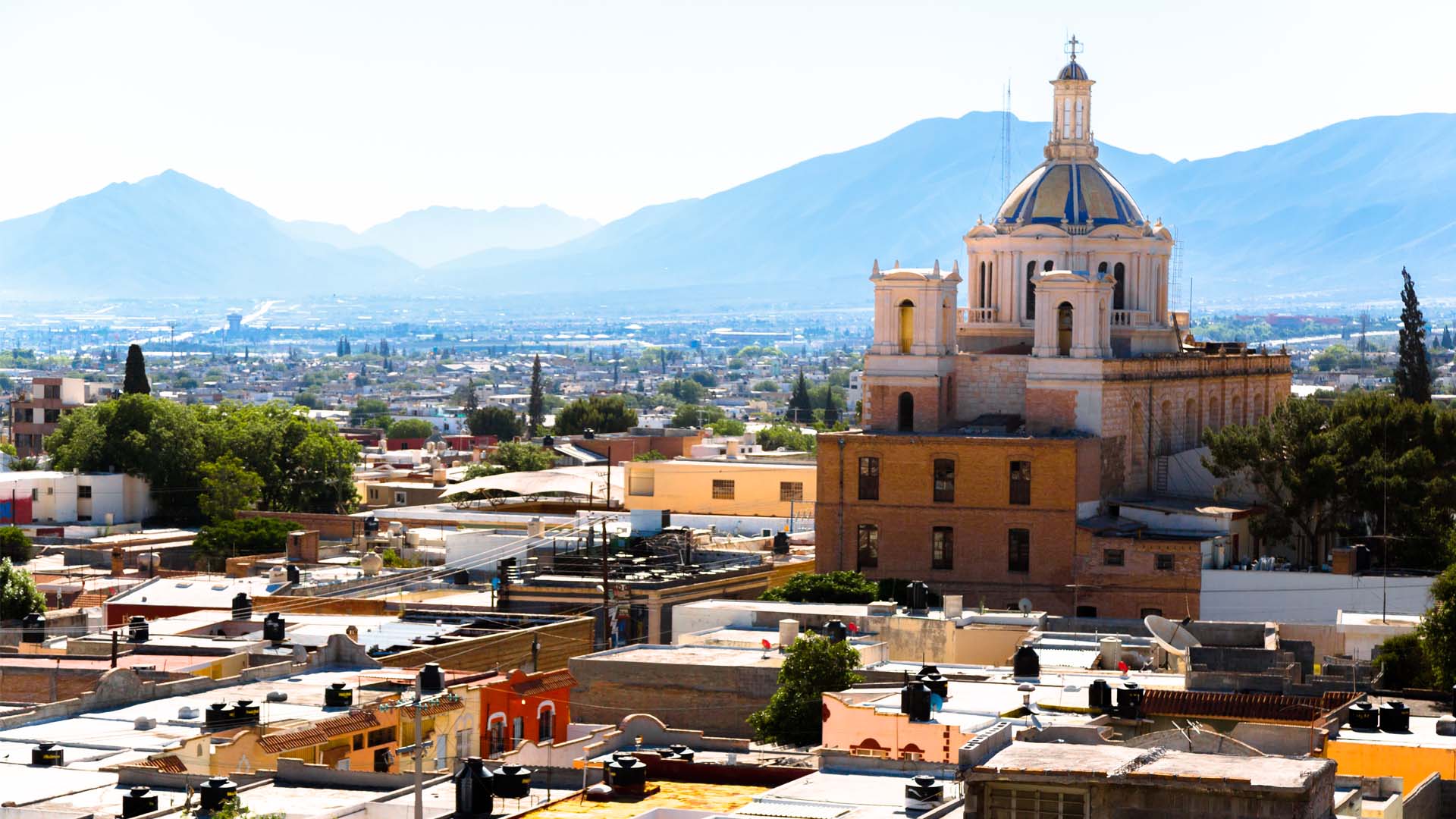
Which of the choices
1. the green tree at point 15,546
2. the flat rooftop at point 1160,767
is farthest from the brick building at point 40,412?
the flat rooftop at point 1160,767

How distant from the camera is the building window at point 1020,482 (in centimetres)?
6725

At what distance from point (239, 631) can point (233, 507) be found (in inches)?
1837

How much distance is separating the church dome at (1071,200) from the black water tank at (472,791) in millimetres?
51540

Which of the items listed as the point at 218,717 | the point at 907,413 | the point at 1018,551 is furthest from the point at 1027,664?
the point at 907,413

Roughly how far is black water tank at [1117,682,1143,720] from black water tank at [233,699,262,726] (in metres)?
12.1

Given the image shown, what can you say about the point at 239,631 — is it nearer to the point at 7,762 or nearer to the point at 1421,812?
the point at 7,762

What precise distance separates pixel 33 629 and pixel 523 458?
72.5m

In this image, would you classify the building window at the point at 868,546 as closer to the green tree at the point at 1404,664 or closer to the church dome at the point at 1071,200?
the church dome at the point at 1071,200

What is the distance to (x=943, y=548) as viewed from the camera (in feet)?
223

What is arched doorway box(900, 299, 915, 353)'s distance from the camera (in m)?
72.8

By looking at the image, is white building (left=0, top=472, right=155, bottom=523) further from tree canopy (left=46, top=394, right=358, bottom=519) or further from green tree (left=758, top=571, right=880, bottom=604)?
green tree (left=758, top=571, right=880, bottom=604)

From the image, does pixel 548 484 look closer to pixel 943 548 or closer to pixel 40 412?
pixel 943 548

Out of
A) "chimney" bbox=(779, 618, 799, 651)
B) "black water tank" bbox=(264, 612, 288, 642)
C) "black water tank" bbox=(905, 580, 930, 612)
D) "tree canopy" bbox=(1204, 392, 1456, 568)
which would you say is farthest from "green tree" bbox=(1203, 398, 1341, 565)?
"black water tank" bbox=(264, 612, 288, 642)

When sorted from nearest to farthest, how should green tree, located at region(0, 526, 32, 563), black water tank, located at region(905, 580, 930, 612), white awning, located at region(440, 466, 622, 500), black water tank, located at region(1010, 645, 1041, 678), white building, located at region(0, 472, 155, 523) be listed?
black water tank, located at region(1010, 645, 1041, 678) → black water tank, located at region(905, 580, 930, 612) → green tree, located at region(0, 526, 32, 563) → white building, located at region(0, 472, 155, 523) → white awning, located at region(440, 466, 622, 500)
